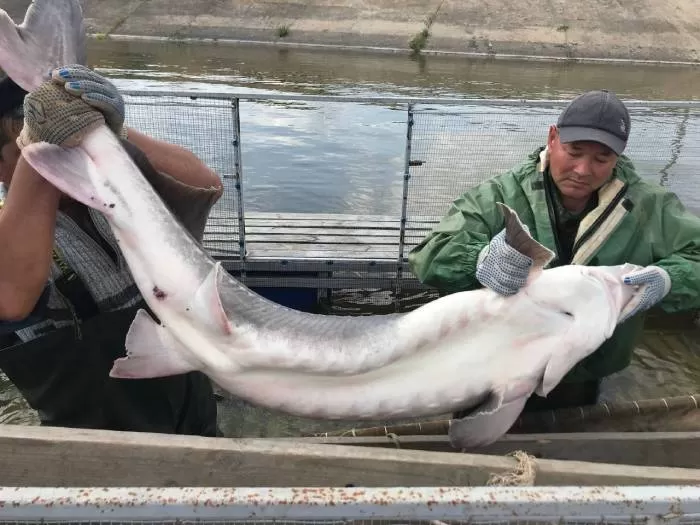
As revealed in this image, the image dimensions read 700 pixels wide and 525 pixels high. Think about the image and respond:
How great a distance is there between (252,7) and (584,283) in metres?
43.7

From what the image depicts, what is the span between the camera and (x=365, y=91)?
21.4 metres

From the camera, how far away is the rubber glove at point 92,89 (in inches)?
80.2

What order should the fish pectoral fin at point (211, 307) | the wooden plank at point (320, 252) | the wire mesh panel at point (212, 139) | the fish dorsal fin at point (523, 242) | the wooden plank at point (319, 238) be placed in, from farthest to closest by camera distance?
1. the wooden plank at point (319, 238)
2. the wooden plank at point (320, 252)
3. the wire mesh panel at point (212, 139)
4. the fish pectoral fin at point (211, 307)
5. the fish dorsal fin at point (523, 242)

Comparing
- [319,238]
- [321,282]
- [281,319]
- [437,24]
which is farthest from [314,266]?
[437,24]

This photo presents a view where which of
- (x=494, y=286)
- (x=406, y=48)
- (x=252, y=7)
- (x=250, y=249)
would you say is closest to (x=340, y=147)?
(x=250, y=249)

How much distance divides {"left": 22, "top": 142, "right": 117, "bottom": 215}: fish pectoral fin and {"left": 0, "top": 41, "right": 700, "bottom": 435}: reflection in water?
2.65 meters

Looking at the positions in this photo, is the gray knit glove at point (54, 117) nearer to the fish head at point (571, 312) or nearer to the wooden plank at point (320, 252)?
the fish head at point (571, 312)

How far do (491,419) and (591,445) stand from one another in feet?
2.16

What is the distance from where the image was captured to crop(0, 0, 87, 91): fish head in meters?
2.17

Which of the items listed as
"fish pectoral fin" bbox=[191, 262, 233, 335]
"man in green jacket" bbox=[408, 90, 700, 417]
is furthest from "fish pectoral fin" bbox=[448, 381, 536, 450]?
"fish pectoral fin" bbox=[191, 262, 233, 335]

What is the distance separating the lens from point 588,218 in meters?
2.78

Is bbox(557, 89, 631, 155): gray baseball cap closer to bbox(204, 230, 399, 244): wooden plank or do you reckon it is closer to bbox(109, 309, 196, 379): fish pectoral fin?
bbox(109, 309, 196, 379): fish pectoral fin

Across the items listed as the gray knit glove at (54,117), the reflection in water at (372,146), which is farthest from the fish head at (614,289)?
the reflection in water at (372,146)

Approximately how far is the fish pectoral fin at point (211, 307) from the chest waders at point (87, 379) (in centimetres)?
49
